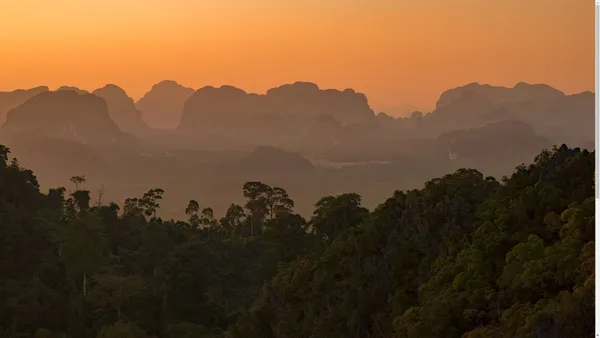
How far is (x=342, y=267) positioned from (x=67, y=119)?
179265mm

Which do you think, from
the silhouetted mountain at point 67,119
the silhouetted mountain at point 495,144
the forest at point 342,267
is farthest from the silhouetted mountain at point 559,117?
the forest at point 342,267

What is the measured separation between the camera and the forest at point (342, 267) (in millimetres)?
8211

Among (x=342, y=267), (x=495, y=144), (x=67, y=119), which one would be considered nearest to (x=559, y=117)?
(x=495, y=144)

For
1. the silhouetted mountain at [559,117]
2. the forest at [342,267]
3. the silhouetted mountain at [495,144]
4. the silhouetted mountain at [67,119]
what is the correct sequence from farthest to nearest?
the silhouetted mountain at [67,119] < the silhouetted mountain at [559,117] < the silhouetted mountain at [495,144] < the forest at [342,267]

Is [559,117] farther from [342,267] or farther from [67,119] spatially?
[342,267]

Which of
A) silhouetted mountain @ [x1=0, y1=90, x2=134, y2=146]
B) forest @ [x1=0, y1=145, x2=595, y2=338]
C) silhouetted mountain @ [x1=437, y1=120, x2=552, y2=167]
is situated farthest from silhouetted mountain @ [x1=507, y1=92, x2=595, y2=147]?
forest @ [x1=0, y1=145, x2=595, y2=338]

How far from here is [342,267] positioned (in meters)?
15.4

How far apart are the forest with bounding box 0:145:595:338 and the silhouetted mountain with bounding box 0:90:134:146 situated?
145777 mm

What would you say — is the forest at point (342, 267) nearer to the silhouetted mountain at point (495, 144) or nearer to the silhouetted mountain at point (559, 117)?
the silhouetted mountain at point (495, 144)

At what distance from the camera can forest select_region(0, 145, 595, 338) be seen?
8.21m

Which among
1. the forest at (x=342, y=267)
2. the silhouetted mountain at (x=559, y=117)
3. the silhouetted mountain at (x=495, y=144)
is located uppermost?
the silhouetted mountain at (x=559, y=117)

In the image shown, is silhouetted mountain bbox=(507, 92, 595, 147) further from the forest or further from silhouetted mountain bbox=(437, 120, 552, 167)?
the forest

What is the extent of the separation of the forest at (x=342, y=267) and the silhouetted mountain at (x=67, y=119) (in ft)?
478

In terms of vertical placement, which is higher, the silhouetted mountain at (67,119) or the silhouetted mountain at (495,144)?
the silhouetted mountain at (67,119)
